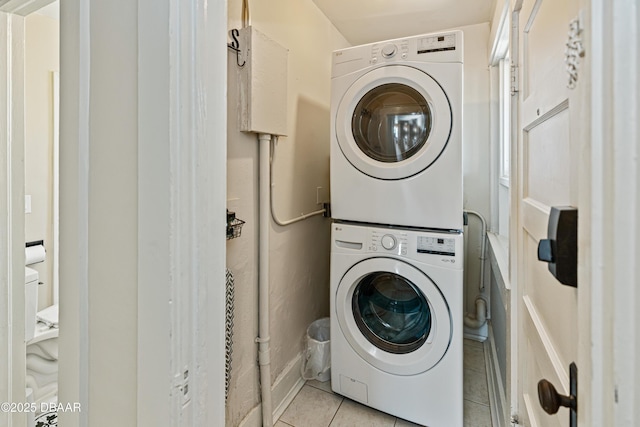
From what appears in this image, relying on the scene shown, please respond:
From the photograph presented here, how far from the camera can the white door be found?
440 mm

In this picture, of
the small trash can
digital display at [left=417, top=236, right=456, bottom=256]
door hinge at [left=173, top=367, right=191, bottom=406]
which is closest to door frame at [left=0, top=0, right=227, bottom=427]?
door hinge at [left=173, top=367, right=191, bottom=406]

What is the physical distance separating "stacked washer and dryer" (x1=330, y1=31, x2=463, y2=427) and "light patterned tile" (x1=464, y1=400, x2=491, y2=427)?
0.17 m

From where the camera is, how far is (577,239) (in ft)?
1.40

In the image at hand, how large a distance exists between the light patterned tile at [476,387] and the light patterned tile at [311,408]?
2.45 ft

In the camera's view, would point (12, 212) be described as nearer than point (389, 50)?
Yes

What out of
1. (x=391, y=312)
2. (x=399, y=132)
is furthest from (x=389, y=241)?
(x=399, y=132)

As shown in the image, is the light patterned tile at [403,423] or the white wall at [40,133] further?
the white wall at [40,133]

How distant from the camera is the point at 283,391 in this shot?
5.63 feet

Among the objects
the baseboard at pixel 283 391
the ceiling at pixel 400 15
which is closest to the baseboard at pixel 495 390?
the baseboard at pixel 283 391

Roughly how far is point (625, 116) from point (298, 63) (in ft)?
5.78

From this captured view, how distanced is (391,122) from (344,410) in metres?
1.56

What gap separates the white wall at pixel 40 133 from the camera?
6.12 ft

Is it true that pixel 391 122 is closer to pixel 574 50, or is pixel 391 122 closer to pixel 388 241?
pixel 388 241

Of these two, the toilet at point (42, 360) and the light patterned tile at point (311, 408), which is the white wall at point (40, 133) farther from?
the light patterned tile at point (311, 408)
